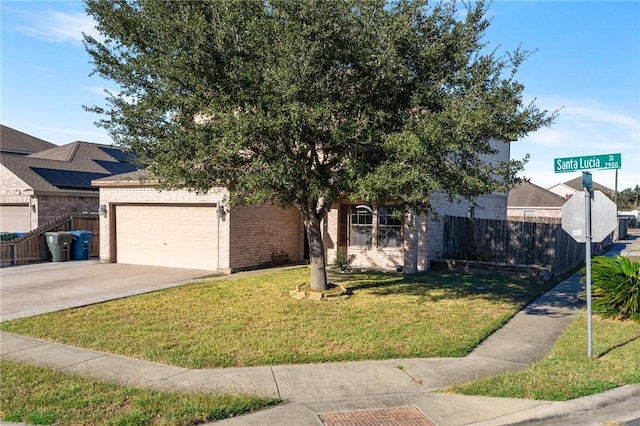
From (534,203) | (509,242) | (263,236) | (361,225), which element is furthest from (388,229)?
(534,203)

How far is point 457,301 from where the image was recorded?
11508 millimetres

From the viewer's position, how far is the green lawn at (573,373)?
19.2 feet

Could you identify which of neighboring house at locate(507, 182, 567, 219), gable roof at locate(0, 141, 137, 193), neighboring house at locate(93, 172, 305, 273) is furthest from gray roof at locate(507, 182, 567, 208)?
gable roof at locate(0, 141, 137, 193)

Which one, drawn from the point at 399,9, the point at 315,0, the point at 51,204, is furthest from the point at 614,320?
the point at 51,204

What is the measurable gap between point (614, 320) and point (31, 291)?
13.7 meters

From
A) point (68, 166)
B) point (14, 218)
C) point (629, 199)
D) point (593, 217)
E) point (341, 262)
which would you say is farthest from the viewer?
point (629, 199)

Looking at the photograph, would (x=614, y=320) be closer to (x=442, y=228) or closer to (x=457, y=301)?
(x=457, y=301)

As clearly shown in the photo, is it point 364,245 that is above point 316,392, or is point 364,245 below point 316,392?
above

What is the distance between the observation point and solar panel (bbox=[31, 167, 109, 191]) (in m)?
22.7

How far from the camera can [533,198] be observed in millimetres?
41531

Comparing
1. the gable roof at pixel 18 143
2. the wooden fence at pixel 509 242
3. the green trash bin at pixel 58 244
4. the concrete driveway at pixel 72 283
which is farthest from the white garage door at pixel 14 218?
the wooden fence at pixel 509 242

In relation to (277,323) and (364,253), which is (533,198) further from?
(277,323)

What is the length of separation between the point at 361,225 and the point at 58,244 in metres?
11.7

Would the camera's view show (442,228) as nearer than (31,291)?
No
